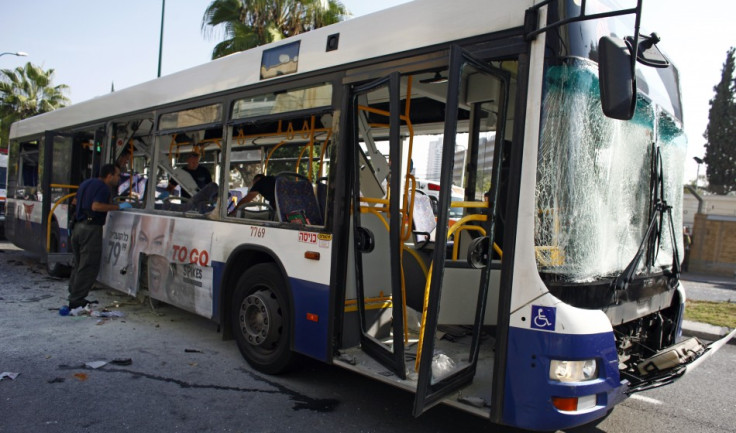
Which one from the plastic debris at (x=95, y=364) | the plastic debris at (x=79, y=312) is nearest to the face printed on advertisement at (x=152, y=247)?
the plastic debris at (x=79, y=312)

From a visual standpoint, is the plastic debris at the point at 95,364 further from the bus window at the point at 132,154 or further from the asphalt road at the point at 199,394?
the bus window at the point at 132,154

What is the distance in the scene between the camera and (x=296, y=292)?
4.37 m

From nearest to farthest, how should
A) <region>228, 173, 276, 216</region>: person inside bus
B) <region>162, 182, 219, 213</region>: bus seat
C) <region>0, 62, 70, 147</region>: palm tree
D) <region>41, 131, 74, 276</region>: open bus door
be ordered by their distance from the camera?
<region>228, 173, 276, 216</region>: person inside bus < <region>162, 182, 219, 213</region>: bus seat < <region>41, 131, 74, 276</region>: open bus door < <region>0, 62, 70, 147</region>: palm tree

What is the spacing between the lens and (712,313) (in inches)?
350

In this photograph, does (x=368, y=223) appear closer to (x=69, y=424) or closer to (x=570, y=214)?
(x=570, y=214)

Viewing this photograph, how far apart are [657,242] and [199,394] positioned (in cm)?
365

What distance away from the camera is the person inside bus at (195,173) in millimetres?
7012

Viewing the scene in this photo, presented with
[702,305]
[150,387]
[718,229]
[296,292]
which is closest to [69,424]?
[150,387]

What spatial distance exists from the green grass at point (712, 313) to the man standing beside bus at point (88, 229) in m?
8.51

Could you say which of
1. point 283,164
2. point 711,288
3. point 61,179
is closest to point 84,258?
point 61,179

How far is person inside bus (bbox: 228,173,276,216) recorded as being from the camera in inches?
210

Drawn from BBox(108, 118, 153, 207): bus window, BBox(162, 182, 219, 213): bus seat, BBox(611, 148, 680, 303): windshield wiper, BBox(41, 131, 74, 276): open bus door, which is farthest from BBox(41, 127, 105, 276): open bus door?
BBox(611, 148, 680, 303): windshield wiper

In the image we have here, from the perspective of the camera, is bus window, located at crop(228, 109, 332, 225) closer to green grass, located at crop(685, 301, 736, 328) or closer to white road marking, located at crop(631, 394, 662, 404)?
white road marking, located at crop(631, 394, 662, 404)

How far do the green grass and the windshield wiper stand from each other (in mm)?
4625
